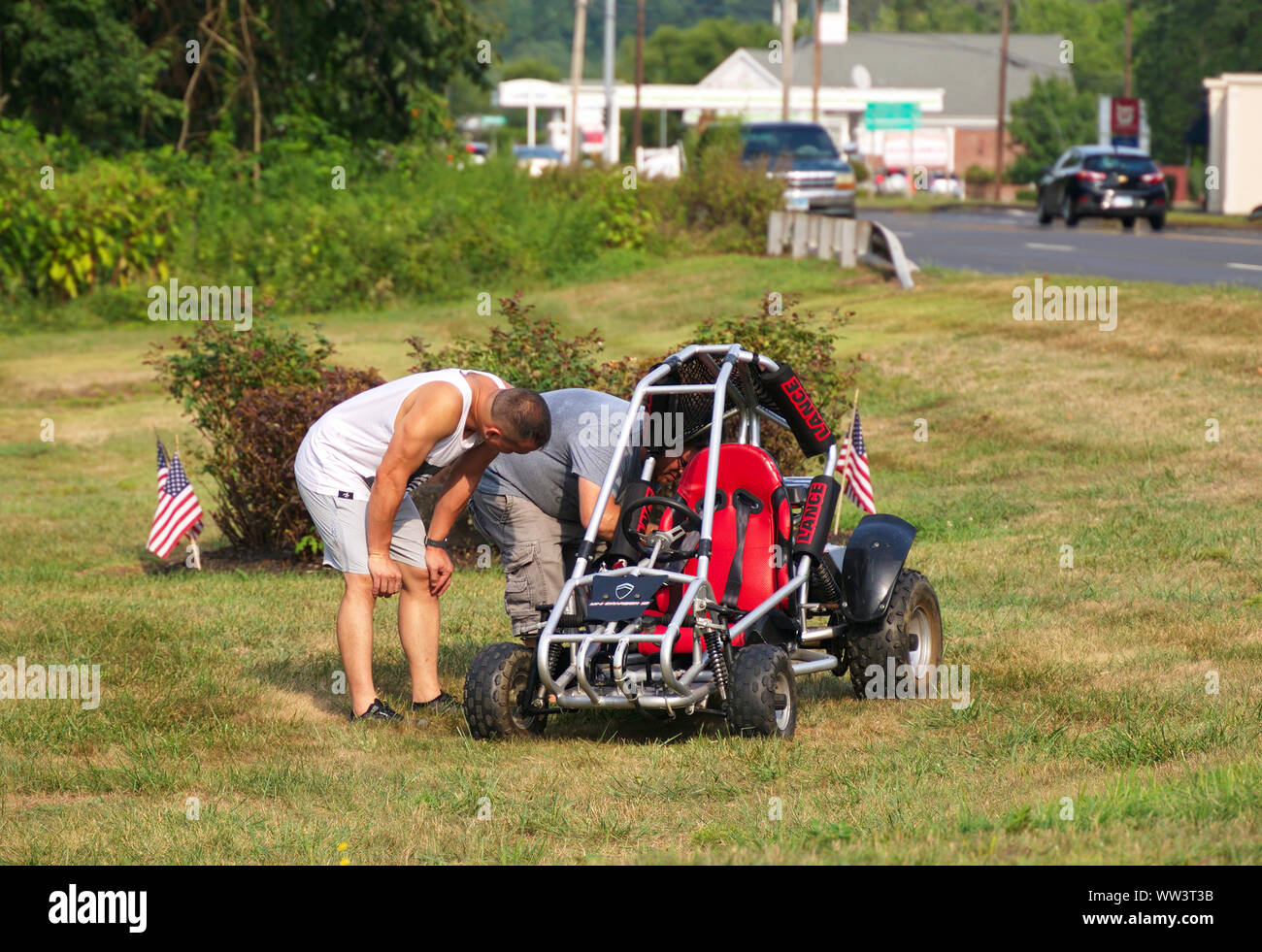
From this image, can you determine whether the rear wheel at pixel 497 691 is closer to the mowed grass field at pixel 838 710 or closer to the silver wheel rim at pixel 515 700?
the silver wheel rim at pixel 515 700

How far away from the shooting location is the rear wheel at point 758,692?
6484mm

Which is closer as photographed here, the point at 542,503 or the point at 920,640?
the point at 542,503

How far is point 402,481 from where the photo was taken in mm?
6828

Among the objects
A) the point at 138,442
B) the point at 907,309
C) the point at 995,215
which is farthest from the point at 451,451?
the point at 995,215

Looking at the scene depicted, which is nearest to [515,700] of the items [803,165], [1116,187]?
[803,165]

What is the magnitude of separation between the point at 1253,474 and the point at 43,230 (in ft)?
64.2

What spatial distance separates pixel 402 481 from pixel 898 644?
2.31 metres

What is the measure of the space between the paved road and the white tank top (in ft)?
50.4

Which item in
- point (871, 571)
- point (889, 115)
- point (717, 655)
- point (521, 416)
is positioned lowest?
point (717, 655)

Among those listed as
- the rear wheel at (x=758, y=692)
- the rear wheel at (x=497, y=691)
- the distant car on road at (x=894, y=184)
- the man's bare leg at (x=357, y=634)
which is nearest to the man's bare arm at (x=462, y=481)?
the man's bare leg at (x=357, y=634)

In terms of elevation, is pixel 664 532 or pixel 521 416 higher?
pixel 521 416

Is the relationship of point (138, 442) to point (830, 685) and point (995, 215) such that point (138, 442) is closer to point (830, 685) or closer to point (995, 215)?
point (830, 685)

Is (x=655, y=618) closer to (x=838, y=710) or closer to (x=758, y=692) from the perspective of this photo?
(x=758, y=692)

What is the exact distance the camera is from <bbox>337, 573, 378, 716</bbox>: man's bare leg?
7207mm
